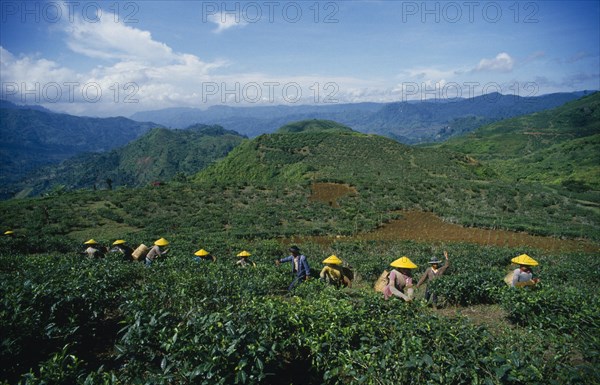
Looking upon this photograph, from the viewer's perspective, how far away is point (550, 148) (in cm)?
10700

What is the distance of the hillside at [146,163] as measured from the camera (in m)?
A: 160

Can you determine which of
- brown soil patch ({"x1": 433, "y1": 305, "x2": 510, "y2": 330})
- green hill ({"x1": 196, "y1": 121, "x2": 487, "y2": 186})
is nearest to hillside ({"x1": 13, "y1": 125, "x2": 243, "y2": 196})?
green hill ({"x1": 196, "y1": 121, "x2": 487, "y2": 186})

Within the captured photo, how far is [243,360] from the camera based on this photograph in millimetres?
3555

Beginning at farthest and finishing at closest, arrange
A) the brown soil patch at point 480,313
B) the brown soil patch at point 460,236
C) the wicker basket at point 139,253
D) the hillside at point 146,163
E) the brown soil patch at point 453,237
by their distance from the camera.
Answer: the hillside at point 146,163
the brown soil patch at point 460,236
the brown soil patch at point 453,237
the wicker basket at point 139,253
the brown soil patch at point 480,313

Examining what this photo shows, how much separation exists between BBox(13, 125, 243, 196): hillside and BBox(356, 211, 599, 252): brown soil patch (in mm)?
140607

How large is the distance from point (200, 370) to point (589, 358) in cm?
493

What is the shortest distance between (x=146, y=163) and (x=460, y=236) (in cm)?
17599

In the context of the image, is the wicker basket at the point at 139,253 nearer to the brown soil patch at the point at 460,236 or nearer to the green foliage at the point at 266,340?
the green foliage at the point at 266,340

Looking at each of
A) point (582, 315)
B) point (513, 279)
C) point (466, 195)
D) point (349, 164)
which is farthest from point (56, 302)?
point (349, 164)

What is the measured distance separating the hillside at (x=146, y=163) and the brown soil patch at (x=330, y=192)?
420ft

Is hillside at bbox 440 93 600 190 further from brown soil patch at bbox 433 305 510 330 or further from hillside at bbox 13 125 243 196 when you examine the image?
hillside at bbox 13 125 243 196

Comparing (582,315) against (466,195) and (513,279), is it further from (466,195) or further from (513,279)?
(466,195)

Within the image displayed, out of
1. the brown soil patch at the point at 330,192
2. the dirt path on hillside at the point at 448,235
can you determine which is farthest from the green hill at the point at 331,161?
the dirt path on hillside at the point at 448,235

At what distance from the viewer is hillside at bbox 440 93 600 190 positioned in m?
77.8
